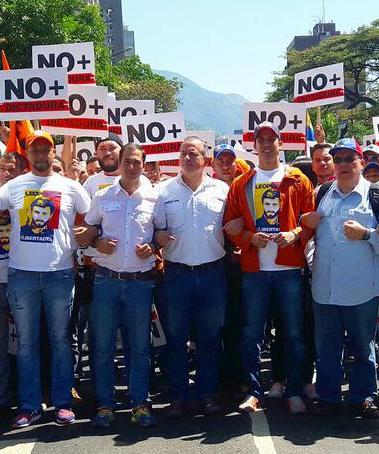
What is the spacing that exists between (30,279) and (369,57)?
45468mm

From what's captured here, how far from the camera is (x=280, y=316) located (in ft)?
19.5

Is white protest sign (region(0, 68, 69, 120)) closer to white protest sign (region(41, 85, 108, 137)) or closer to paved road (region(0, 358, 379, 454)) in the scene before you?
white protest sign (region(41, 85, 108, 137))

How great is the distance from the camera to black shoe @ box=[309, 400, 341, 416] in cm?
565

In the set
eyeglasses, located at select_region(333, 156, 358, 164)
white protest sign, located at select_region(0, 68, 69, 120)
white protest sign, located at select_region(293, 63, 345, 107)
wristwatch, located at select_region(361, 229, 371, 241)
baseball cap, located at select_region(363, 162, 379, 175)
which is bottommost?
wristwatch, located at select_region(361, 229, 371, 241)

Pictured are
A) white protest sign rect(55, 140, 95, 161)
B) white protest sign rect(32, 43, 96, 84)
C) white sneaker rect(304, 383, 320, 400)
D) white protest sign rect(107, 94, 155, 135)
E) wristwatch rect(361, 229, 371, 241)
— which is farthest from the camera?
white protest sign rect(55, 140, 95, 161)

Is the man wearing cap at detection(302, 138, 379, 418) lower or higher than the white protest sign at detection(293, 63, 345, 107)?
lower

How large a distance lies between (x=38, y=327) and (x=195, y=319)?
1213mm

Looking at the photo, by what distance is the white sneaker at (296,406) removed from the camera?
571 centimetres

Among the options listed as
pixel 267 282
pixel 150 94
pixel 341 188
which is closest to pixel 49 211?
pixel 267 282

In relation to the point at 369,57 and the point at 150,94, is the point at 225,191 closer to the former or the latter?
the point at 369,57

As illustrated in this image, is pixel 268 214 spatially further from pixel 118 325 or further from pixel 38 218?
pixel 38 218

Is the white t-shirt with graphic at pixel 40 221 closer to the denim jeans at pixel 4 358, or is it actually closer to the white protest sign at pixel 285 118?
the denim jeans at pixel 4 358

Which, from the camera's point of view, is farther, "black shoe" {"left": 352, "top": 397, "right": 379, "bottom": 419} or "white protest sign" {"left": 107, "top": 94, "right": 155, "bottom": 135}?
"white protest sign" {"left": 107, "top": 94, "right": 155, "bottom": 135}

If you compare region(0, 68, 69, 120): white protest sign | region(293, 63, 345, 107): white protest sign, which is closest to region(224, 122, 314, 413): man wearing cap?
region(0, 68, 69, 120): white protest sign
